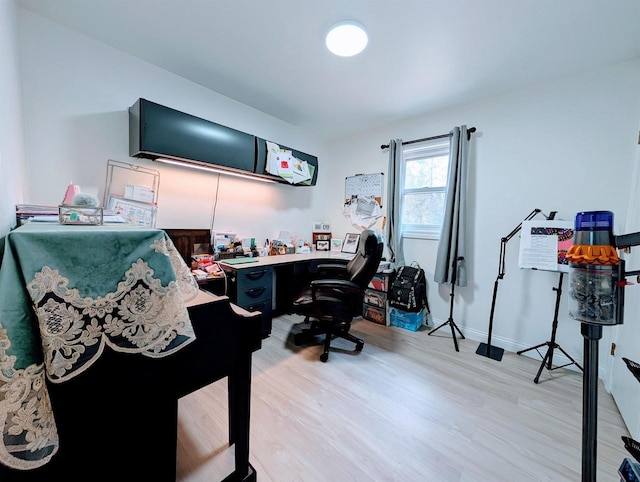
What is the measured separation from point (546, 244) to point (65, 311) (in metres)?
2.75

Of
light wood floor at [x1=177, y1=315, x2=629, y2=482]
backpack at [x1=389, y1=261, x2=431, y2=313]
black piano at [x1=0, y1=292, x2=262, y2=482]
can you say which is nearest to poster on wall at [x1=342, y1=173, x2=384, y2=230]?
backpack at [x1=389, y1=261, x2=431, y2=313]

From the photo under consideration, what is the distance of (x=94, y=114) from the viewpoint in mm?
1831

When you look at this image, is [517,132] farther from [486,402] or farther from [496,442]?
[496,442]

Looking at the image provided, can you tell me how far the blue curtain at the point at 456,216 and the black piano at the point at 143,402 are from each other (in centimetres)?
222

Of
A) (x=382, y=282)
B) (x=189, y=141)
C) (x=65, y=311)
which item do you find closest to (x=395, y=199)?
(x=382, y=282)

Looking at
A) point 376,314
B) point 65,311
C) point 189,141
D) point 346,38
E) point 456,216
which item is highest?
point 346,38

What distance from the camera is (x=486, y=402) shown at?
167 cm

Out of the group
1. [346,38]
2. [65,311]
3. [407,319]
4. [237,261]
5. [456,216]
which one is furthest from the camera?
[407,319]

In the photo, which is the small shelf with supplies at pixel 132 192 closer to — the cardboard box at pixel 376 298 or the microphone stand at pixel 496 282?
the cardboard box at pixel 376 298

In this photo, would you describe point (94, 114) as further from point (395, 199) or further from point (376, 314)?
point (376, 314)

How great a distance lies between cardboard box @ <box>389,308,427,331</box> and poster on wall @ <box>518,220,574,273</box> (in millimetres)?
1133

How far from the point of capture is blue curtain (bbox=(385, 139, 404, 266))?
297cm

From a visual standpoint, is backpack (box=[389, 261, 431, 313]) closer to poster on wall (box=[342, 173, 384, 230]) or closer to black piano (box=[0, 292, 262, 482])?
poster on wall (box=[342, 173, 384, 230])

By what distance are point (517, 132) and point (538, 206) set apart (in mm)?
715
